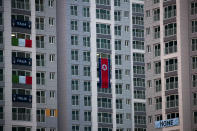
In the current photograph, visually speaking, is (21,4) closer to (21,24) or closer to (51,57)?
(21,24)

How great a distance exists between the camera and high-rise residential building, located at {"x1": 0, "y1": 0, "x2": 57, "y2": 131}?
7298 inches

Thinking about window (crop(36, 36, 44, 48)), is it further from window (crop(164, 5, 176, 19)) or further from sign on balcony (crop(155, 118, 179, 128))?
sign on balcony (crop(155, 118, 179, 128))

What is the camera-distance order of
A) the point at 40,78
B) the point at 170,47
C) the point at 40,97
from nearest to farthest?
the point at 170,47 < the point at 40,97 < the point at 40,78

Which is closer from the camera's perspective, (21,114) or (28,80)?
(21,114)

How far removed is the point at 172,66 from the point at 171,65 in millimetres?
338

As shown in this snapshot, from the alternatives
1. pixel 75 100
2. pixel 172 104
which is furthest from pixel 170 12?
pixel 75 100

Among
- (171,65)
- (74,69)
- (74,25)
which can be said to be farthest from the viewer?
(74,25)

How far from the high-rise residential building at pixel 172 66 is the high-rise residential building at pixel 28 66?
58.9ft

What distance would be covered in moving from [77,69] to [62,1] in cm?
1280

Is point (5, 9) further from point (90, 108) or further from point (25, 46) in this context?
point (90, 108)

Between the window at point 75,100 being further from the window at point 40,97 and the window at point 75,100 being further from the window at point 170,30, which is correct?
the window at point 170,30

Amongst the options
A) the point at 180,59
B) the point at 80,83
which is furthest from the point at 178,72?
the point at 80,83

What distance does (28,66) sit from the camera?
18925cm

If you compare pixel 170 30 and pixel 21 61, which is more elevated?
pixel 170 30
